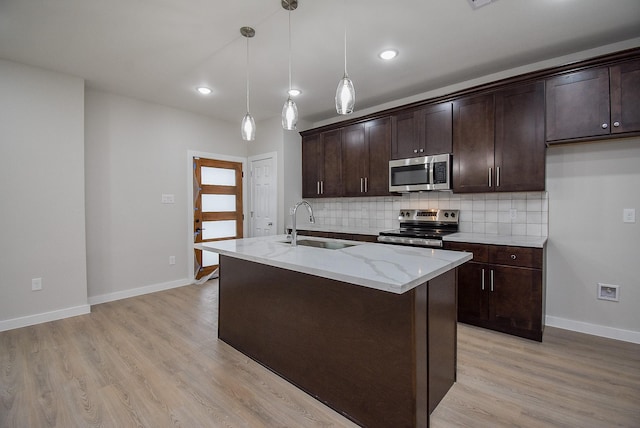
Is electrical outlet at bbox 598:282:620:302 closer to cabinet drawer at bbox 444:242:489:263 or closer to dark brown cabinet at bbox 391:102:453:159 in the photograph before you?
cabinet drawer at bbox 444:242:489:263

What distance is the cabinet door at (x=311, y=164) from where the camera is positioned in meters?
4.70

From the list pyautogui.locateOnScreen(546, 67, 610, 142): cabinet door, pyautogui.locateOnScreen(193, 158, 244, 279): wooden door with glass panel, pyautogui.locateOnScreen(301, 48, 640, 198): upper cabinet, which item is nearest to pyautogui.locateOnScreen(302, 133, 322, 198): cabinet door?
pyautogui.locateOnScreen(301, 48, 640, 198): upper cabinet

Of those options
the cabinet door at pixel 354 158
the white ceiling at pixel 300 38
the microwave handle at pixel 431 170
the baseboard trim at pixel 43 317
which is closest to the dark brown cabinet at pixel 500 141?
the microwave handle at pixel 431 170

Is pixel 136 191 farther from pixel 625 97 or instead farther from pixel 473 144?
pixel 625 97

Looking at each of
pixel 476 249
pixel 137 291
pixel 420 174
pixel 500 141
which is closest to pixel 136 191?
pixel 137 291

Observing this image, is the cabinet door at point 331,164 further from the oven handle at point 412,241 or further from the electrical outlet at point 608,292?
the electrical outlet at point 608,292

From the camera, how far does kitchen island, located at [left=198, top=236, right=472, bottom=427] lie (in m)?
1.48

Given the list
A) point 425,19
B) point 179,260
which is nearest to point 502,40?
point 425,19

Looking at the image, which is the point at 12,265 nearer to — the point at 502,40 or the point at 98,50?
the point at 98,50

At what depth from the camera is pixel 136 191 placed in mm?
4066

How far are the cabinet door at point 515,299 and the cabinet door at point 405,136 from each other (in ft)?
5.22

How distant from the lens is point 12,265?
9.89ft

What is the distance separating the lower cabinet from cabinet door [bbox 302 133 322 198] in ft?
7.71

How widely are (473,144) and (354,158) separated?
156cm
